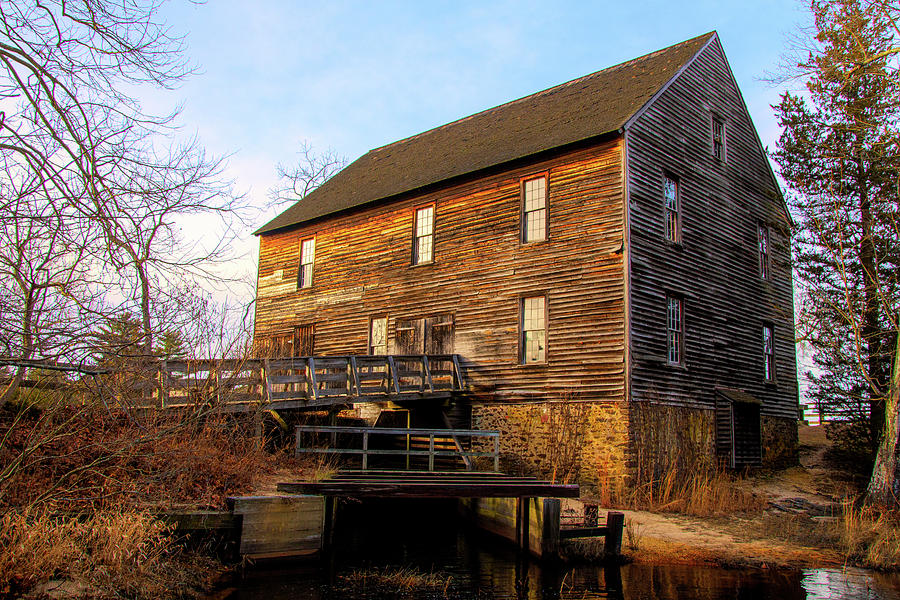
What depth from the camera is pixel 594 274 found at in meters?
17.4

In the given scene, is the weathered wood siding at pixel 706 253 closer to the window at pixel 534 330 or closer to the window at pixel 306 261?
the window at pixel 534 330

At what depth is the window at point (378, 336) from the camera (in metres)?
21.8

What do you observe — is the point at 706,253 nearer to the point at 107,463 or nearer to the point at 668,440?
the point at 668,440

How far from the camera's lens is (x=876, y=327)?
20078mm

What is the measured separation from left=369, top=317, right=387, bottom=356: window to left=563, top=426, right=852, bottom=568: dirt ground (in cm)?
832

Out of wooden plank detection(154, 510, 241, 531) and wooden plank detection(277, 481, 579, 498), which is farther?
wooden plank detection(277, 481, 579, 498)

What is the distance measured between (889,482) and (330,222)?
17.7 m

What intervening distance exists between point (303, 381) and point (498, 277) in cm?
585

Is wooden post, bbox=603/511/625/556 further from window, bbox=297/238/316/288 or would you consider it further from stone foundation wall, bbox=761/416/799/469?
window, bbox=297/238/316/288

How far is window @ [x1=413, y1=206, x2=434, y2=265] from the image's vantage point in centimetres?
2125

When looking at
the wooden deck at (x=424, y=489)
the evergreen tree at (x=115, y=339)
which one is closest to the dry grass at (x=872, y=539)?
the wooden deck at (x=424, y=489)

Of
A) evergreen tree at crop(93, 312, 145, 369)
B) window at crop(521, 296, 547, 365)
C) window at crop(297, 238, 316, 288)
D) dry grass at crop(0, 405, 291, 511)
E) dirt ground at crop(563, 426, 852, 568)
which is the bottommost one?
dirt ground at crop(563, 426, 852, 568)

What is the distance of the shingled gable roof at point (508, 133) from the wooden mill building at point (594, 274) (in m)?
0.11

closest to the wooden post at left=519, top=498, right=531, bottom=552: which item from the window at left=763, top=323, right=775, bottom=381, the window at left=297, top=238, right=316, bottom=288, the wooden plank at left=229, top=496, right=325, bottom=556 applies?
the wooden plank at left=229, top=496, right=325, bottom=556
